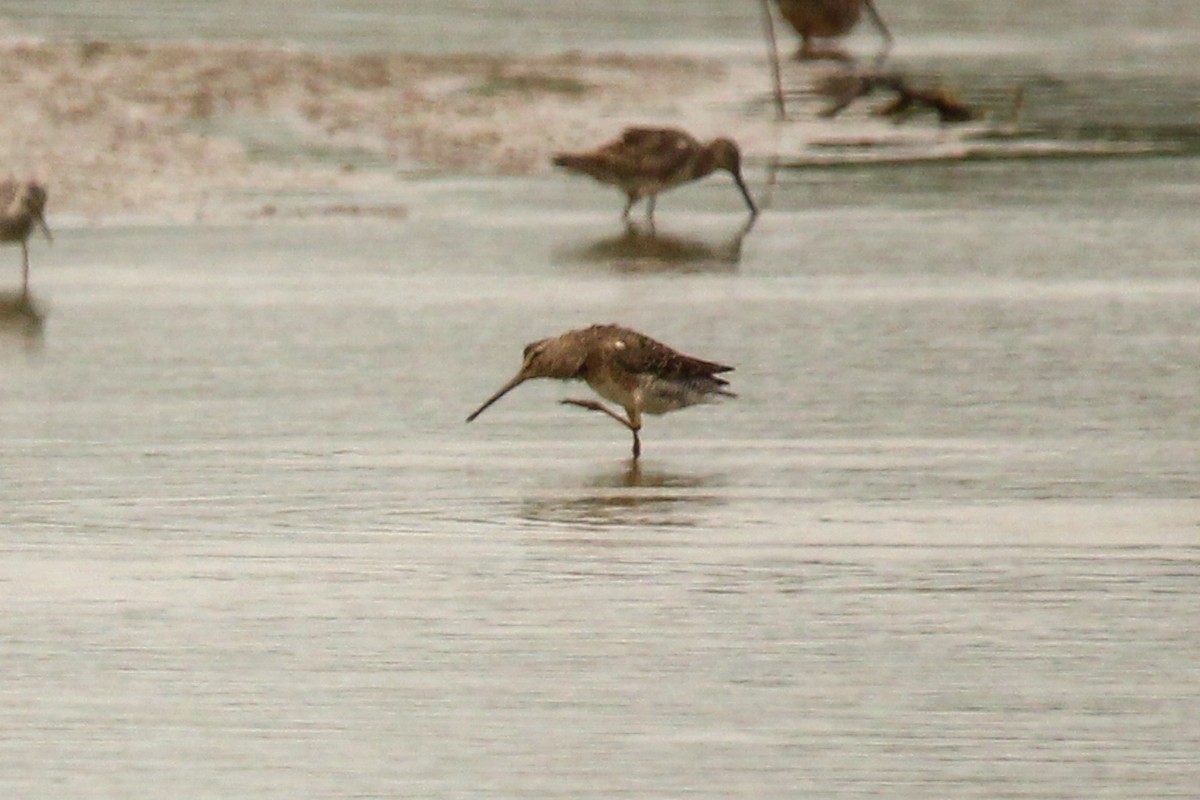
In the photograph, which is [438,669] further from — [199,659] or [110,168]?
[110,168]

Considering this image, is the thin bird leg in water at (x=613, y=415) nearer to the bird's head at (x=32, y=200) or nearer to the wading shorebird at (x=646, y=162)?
the bird's head at (x=32, y=200)

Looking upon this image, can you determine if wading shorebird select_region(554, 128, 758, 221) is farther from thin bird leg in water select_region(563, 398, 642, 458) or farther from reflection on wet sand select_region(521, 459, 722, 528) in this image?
reflection on wet sand select_region(521, 459, 722, 528)

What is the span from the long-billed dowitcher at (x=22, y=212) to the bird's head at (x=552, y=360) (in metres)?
4.64

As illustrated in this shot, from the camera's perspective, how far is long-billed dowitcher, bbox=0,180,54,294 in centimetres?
1547

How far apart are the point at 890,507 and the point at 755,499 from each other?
47 cm

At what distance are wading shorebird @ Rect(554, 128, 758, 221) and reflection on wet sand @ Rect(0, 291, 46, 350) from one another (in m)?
4.20

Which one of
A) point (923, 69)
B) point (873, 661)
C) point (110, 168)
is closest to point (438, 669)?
point (873, 661)

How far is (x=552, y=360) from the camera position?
11.3 meters

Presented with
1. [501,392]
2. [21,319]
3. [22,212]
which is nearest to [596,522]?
[501,392]

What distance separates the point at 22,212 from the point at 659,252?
3.52 m

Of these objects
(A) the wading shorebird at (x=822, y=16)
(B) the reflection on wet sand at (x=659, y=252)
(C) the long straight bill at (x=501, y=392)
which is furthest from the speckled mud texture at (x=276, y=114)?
(C) the long straight bill at (x=501, y=392)

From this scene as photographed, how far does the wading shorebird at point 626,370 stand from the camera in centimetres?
1120

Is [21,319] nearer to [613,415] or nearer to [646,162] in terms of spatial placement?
[613,415]

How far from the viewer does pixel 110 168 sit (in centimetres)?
1911
